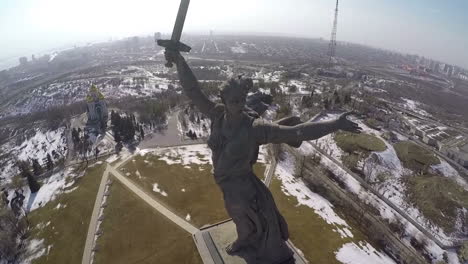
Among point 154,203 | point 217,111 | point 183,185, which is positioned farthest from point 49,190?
point 217,111

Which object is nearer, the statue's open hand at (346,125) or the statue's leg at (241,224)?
the statue's open hand at (346,125)

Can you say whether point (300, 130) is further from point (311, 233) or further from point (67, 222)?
point (67, 222)

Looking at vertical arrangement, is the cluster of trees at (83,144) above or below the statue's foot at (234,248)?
below

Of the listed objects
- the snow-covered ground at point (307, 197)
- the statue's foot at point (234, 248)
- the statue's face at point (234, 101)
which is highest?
the statue's face at point (234, 101)

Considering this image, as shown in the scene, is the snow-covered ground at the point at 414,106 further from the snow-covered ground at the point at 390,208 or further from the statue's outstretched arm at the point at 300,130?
the statue's outstretched arm at the point at 300,130

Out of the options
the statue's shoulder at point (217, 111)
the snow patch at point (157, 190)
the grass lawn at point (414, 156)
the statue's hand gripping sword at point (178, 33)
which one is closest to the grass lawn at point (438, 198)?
the grass lawn at point (414, 156)

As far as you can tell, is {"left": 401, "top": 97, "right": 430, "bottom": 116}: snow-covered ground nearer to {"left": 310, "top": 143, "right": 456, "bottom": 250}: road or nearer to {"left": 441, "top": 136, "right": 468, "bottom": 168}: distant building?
{"left": 441, "top": 136, "right": 468, "bottom": 168}: distant building

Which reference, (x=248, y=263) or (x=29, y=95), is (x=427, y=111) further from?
(x=29, y=95)

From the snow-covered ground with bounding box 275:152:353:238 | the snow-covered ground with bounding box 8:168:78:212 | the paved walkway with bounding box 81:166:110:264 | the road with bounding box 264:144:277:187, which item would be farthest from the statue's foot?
the snow-covered ground with bounding box 8:168:78:212
